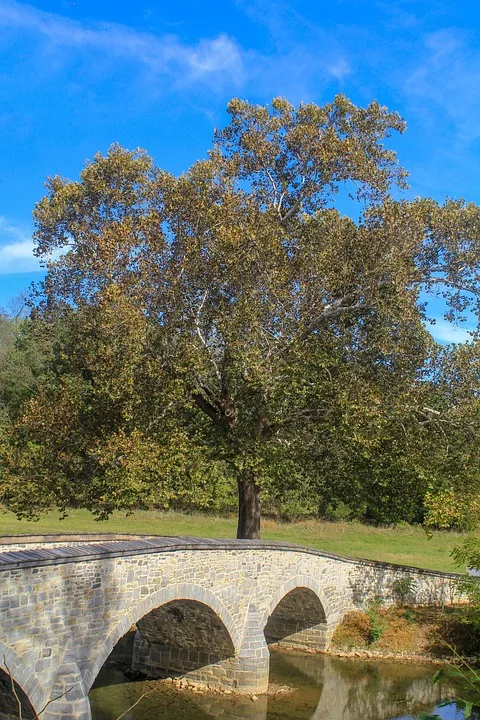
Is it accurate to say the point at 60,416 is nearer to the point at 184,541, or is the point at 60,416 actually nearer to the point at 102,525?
the point at 184,541

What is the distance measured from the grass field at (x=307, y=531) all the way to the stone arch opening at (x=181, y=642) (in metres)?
13.6

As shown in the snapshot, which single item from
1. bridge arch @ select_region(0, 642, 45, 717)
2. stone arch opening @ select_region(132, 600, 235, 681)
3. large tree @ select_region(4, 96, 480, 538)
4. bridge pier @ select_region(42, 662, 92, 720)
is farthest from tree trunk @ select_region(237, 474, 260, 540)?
bridge arch @ select_region(0, 642, 45, 717)

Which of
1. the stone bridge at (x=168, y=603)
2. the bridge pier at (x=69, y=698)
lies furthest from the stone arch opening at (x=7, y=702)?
the bridge pier at (x=69, y=698)

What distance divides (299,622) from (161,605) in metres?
8.45

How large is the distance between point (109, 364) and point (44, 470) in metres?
4.04

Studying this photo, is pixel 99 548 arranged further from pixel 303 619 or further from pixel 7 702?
pixel 303 619

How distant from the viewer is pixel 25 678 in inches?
432

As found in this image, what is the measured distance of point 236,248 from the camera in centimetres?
2039

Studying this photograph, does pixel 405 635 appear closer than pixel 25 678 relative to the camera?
No

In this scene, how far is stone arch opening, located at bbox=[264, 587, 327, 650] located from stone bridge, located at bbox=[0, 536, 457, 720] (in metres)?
0.04

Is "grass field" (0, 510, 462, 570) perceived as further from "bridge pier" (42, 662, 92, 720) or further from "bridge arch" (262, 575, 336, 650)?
"bridge pier" (42, 662, 92, 720)

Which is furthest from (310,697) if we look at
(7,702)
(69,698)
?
(7,702)

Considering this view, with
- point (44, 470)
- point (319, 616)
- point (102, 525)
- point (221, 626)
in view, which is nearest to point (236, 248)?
point (44, 470)

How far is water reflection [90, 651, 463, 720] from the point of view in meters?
16.1
